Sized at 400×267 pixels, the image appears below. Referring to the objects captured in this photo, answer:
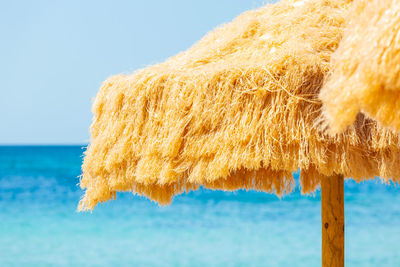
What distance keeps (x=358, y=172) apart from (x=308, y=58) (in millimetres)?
457

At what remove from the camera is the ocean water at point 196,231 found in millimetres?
7867

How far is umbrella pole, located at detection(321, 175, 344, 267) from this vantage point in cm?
281

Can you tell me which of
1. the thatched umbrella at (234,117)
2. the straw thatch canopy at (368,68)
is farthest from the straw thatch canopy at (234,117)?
the straw thatch canopy at (368,68)

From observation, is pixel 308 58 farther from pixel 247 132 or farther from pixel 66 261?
pixel 66 261

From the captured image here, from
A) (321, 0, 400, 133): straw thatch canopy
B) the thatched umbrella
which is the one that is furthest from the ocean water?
(321, 0, 400, 133): straw thatch canopy

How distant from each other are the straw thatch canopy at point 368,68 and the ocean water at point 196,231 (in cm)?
664

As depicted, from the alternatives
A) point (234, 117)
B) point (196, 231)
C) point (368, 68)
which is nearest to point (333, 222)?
point (234, 117)

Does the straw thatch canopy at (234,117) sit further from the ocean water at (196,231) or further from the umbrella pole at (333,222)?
the ocean water at (196,231)

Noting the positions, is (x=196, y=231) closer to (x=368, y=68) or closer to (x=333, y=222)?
(x=333, y=222)

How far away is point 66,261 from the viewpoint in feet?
25.1

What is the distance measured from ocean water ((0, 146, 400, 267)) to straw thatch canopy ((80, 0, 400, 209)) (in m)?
5.65

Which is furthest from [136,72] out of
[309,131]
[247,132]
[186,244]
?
[186,244]

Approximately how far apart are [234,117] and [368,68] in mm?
840

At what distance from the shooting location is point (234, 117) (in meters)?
1.97
